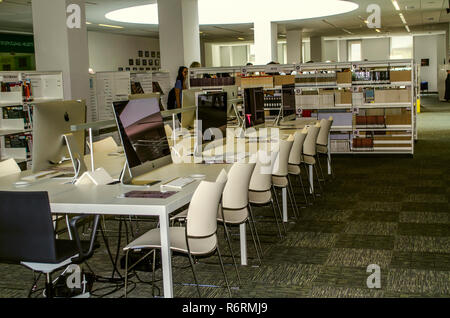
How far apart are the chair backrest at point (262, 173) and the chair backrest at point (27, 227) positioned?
208 cm

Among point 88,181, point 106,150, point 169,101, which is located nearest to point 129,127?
point 88,181

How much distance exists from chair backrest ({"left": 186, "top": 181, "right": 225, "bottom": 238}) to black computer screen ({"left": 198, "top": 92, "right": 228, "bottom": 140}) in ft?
6.03

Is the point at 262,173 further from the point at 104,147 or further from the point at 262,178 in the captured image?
the point at 104,147

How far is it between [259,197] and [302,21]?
1452cm

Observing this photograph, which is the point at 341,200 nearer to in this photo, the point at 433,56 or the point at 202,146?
the point at 202,146

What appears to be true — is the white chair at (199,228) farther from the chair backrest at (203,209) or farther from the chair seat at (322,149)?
the chair seat at (322,149)

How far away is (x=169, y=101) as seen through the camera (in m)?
10.5

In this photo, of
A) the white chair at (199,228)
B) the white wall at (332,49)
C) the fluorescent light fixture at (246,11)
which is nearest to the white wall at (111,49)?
the fluorescent light fixture at (246,11)

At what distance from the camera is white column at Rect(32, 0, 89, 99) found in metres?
7.78

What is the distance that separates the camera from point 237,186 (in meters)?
4.14

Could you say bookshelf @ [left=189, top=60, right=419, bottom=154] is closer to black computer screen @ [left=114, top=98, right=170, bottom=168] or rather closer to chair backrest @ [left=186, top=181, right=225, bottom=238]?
black computer screen @ [left=114, top=98, right=170, bottom=168]

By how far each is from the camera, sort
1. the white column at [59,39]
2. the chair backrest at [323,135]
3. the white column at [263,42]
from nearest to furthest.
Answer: the chair backrest at [323,135], the white column at [59,39], the white column at [263,42]

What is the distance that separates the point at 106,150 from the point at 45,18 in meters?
2.92

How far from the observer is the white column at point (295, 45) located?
21203 millimetres
